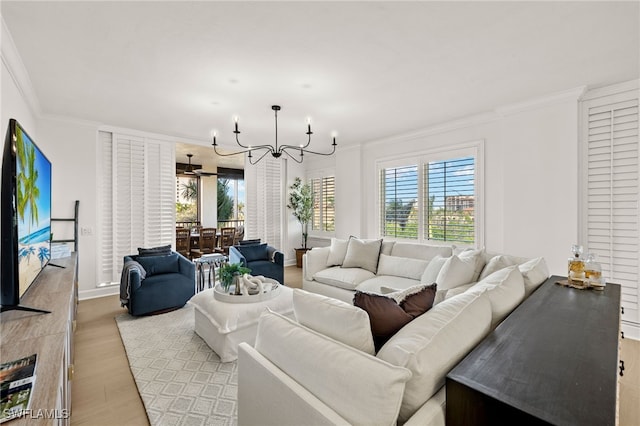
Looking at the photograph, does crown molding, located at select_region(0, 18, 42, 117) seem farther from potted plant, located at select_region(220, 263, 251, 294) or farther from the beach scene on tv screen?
potted plant, located at select_region(220, 263, 251, 294)

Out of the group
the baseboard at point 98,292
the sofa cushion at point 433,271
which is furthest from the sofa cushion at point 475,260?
the baseboard at point 98,292

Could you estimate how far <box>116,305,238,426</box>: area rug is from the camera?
6.41ft

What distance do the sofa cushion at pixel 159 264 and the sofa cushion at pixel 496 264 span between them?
3.82 m

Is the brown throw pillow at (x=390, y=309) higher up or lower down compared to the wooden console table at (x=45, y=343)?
higher up

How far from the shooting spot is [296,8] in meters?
1.88

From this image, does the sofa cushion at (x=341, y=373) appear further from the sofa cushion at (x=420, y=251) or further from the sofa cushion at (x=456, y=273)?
the sofa cushion at (x=420, y=251)

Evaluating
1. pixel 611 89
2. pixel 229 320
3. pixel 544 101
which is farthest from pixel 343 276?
pixel 611 89

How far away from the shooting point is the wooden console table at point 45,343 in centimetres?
93

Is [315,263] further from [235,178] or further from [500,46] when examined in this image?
[235,178]

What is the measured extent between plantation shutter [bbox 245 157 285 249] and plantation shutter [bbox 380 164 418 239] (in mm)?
2400

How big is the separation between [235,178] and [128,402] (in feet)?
26.5

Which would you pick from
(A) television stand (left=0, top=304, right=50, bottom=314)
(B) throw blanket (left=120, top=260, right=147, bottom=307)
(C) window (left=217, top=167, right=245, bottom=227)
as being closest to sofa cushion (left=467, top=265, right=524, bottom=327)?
(A) television stand (left=0, top=304, right=50, bottom=314)

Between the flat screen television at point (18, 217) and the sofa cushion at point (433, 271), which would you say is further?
the sofa cushion at point (433, 271)

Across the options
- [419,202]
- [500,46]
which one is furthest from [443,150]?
[500,46]
